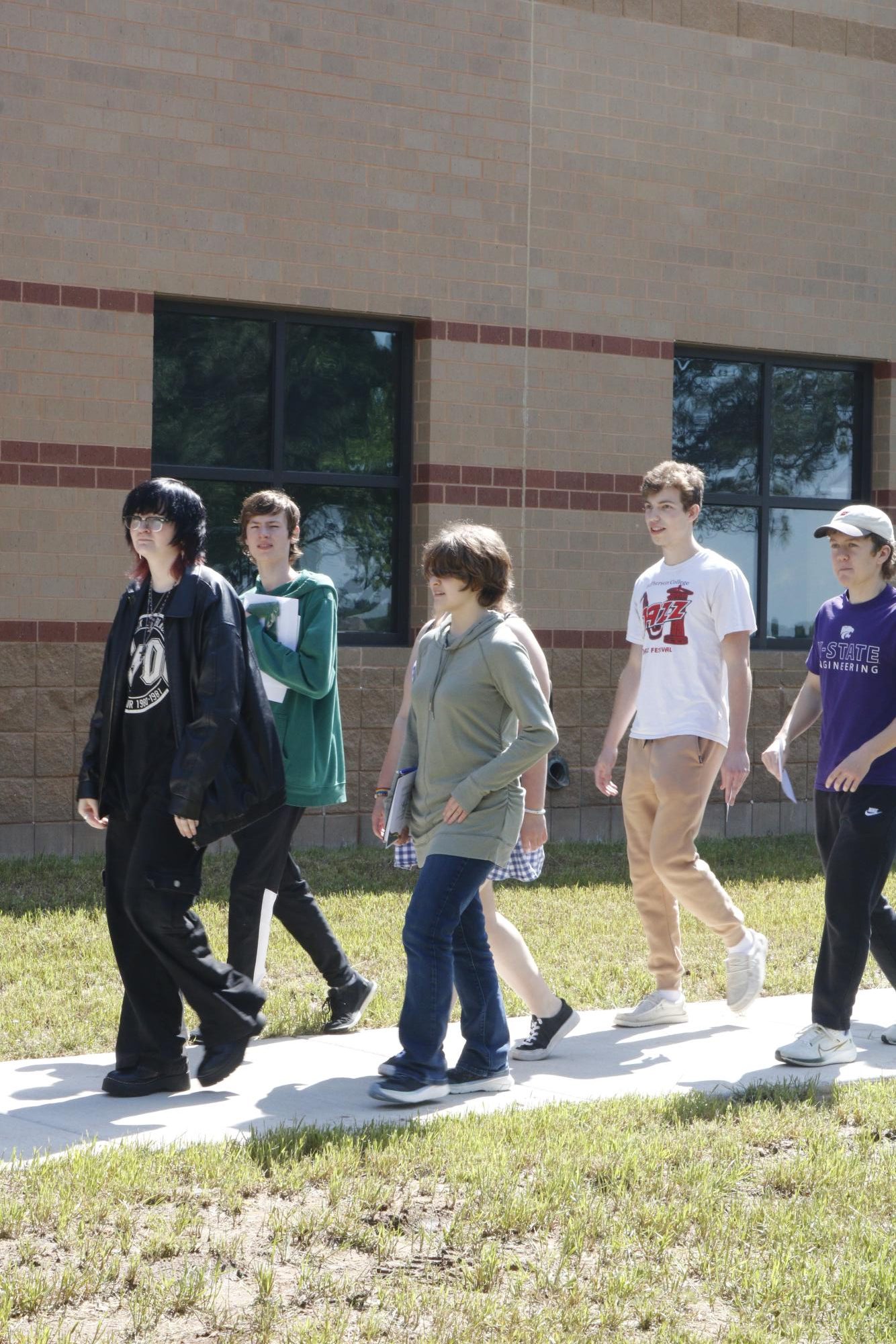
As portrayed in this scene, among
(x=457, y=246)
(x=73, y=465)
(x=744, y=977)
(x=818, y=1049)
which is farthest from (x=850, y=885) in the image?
(x=457, y=246)

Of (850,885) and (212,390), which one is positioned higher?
(212,390)

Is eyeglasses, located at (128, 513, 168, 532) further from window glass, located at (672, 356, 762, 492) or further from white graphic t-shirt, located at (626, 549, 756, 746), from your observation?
window glass, located at (672, 356, 762, 492)

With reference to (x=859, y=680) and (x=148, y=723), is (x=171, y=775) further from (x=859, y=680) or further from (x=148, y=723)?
(x=859, y=680)

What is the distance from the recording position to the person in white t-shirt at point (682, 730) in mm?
7180

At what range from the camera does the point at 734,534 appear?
13.8 meters

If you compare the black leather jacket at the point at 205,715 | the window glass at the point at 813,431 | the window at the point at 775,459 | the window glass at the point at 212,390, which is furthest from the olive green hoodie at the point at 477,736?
the window glass at the point at 813,431

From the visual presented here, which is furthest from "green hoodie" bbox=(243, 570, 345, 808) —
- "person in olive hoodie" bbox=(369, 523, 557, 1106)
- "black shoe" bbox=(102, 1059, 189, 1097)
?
"black shoe" bbox=(102, 1059, 189, 1097)

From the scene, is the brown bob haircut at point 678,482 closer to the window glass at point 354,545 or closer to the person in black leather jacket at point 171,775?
the person in black leather jacket at point 171,775

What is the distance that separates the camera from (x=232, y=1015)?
19.4 feet

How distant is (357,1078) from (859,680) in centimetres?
232

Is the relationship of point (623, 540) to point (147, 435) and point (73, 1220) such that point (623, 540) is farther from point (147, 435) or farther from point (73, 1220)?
point (73, 1220)

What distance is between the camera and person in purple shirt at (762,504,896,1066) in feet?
21.4

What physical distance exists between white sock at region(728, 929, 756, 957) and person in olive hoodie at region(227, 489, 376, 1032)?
1513 millimetres

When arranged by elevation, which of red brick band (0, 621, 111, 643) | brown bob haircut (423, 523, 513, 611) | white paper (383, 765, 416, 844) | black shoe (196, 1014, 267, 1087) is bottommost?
black shoe (196, 1014, 267, 1087)
